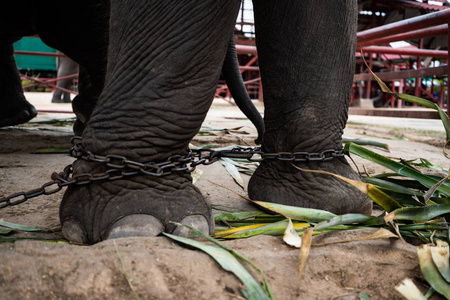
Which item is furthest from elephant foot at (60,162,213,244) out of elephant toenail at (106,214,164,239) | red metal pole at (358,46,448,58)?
red metal pole at (358,46,448,58)

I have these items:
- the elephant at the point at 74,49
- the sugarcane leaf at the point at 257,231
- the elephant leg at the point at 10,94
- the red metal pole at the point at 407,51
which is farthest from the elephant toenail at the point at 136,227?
the red metal pole at the point at 407,51

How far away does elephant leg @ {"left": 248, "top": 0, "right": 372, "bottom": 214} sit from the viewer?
4.95 ft

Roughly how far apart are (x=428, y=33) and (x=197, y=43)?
150 inches

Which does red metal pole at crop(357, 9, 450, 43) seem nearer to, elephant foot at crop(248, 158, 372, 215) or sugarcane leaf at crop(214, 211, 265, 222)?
elephant foot at crop(248, 158, 372, 215)

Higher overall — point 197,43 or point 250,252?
point 197,43

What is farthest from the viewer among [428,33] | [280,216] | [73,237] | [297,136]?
[428,33]

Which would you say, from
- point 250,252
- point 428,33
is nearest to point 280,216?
point 250,252

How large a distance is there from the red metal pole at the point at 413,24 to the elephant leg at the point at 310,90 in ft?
8.38

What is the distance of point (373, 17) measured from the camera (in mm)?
13141

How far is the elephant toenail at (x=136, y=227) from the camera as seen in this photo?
1.15 m

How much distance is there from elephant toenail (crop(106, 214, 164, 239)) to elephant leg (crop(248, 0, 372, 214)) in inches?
19.4

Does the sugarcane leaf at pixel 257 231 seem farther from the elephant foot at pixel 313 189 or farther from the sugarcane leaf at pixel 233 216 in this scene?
the elephant foot at pixel 313 189

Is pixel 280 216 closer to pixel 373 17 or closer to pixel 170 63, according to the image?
pixel 170 63

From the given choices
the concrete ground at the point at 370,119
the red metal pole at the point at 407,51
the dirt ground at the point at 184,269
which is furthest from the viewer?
the red metal pole at the point at 407,51
